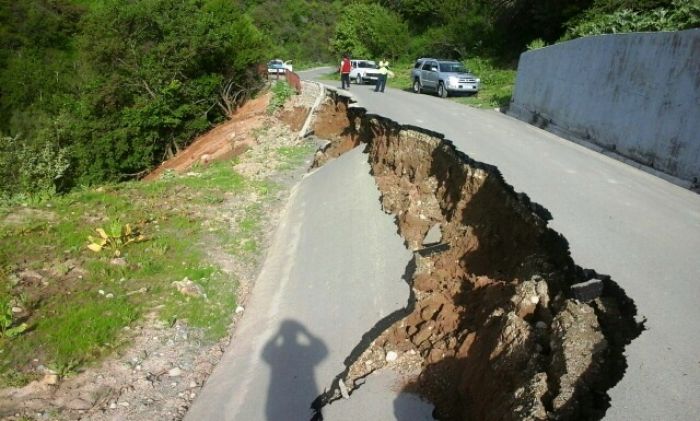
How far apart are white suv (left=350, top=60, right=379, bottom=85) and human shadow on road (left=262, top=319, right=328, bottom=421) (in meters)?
26.0

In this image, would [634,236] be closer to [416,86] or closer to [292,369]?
[292,369]

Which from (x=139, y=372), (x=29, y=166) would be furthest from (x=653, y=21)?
(x=29, y=166)

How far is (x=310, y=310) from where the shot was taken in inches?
307

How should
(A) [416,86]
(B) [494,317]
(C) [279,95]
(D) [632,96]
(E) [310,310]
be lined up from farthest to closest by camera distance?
1. (A) [416,86]
2. (C) [279,95]
3. (D) [632,96]
4. (E) [310,310]
5. (B) [494,317]

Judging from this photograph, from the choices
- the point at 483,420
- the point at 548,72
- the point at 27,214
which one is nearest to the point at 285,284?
the point at 483,420

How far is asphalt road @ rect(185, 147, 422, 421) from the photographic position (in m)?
6.11

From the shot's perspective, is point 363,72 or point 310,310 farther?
point 363,72

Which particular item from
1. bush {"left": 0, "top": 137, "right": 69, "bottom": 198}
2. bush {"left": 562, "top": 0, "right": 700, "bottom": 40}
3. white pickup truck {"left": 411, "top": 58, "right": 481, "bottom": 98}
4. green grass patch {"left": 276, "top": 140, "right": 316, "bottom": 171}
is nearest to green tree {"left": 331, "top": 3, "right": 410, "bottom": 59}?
white pickup truck {"left": 411, "top": 58, "right": 481, "bottom": 98}

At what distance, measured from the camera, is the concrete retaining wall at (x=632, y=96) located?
31.6 feet

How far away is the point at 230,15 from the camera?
82.0 feet

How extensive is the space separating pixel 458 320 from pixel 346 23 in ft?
165

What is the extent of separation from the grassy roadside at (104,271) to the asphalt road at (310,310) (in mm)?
708

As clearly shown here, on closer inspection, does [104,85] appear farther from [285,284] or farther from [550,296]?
[550,296]

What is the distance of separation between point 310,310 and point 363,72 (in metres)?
26.0
